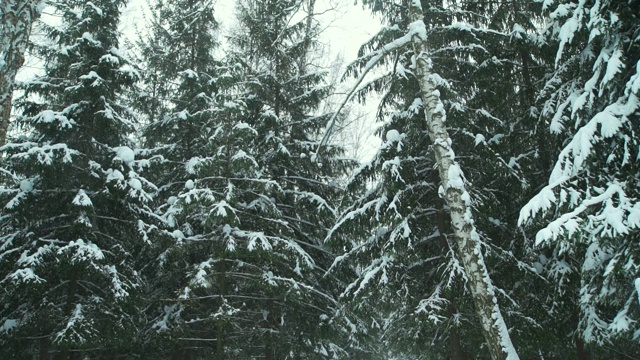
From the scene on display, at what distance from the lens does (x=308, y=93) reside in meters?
13.6

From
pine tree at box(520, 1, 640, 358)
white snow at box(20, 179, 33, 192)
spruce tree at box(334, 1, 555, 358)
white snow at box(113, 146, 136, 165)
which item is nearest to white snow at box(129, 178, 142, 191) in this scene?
white snow at box(113, 146, 136, 165)

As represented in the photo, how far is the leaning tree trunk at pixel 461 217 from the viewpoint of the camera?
5688mm

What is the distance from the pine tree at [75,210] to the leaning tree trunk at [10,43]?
2.35 metres

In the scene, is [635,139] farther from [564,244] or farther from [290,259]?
[290,259]

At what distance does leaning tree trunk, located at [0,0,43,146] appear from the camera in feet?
22.7

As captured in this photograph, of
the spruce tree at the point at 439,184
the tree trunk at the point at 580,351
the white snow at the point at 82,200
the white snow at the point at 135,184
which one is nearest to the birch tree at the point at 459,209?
the spruce tree at the point at 439,184

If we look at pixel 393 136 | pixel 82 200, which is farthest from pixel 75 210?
pixel 393 136

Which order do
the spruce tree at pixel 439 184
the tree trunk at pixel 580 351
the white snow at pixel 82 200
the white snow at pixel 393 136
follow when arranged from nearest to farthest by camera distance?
the spruce tree at pixel 439 184 → the tree trunk at pixel 580 351 → the white snow at pixel 393 136 → the white snow at pixel 82 200

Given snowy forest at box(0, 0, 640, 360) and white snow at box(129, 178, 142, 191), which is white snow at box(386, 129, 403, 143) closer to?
snowy forest at box(0, 0, 640, 360)

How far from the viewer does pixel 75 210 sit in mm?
9883

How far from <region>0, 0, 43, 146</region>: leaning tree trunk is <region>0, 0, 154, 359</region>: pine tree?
7.71 feet

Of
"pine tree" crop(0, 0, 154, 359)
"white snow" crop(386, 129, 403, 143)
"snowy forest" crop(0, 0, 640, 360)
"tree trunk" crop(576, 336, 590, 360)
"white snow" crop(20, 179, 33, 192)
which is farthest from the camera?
"white snow" crop(20, 179, 33, 192)

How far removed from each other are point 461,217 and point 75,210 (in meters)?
8.31

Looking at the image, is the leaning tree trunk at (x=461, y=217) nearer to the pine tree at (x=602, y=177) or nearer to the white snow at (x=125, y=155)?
the pine tree at (x=602, y=177)
